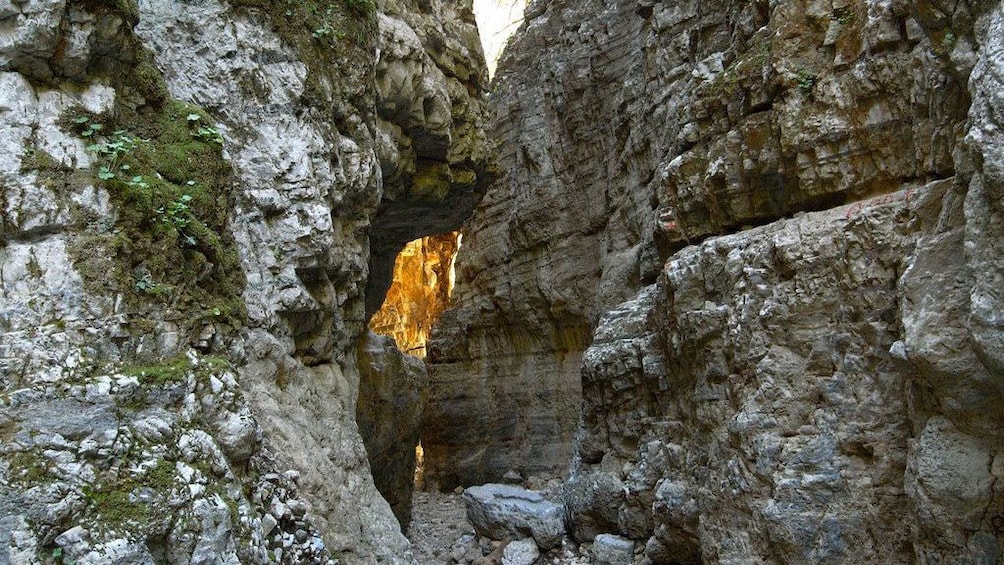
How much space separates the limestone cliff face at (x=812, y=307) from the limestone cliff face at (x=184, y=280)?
3672mm

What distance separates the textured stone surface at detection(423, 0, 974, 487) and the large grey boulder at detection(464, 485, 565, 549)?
3.97 metres

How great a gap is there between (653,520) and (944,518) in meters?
4.16

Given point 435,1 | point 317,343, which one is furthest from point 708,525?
point 435,1

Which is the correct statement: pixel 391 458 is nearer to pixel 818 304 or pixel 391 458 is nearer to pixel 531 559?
pixel 531 559

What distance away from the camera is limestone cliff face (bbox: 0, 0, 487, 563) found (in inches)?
140

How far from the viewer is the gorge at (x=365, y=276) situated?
3871 mm

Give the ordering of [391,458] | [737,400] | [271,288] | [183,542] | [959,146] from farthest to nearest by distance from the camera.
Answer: [391,458]
[737,400]
[271,288]
[959,146]
[183,542]

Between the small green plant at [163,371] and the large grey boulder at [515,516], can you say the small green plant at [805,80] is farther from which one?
the large grey boulder at [515,516]

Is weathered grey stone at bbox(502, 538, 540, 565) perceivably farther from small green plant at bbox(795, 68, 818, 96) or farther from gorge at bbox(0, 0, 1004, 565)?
small green plant at bbox(795, 68, 818, 96)

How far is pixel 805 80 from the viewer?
7.21 metres

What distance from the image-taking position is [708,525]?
7543mm

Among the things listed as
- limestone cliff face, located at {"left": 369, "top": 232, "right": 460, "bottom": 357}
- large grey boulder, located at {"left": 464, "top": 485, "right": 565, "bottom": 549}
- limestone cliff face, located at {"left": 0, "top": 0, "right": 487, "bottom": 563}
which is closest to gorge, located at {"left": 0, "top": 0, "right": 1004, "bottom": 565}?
limestone cliff face, located at {"left": 0, "top": 0, "right": 487, "bottom": 563}

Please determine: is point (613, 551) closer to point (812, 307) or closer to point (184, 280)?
Answer: point (812, 307)

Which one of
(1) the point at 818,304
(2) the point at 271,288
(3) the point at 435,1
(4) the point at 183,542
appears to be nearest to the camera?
(4) the point at 183,542
